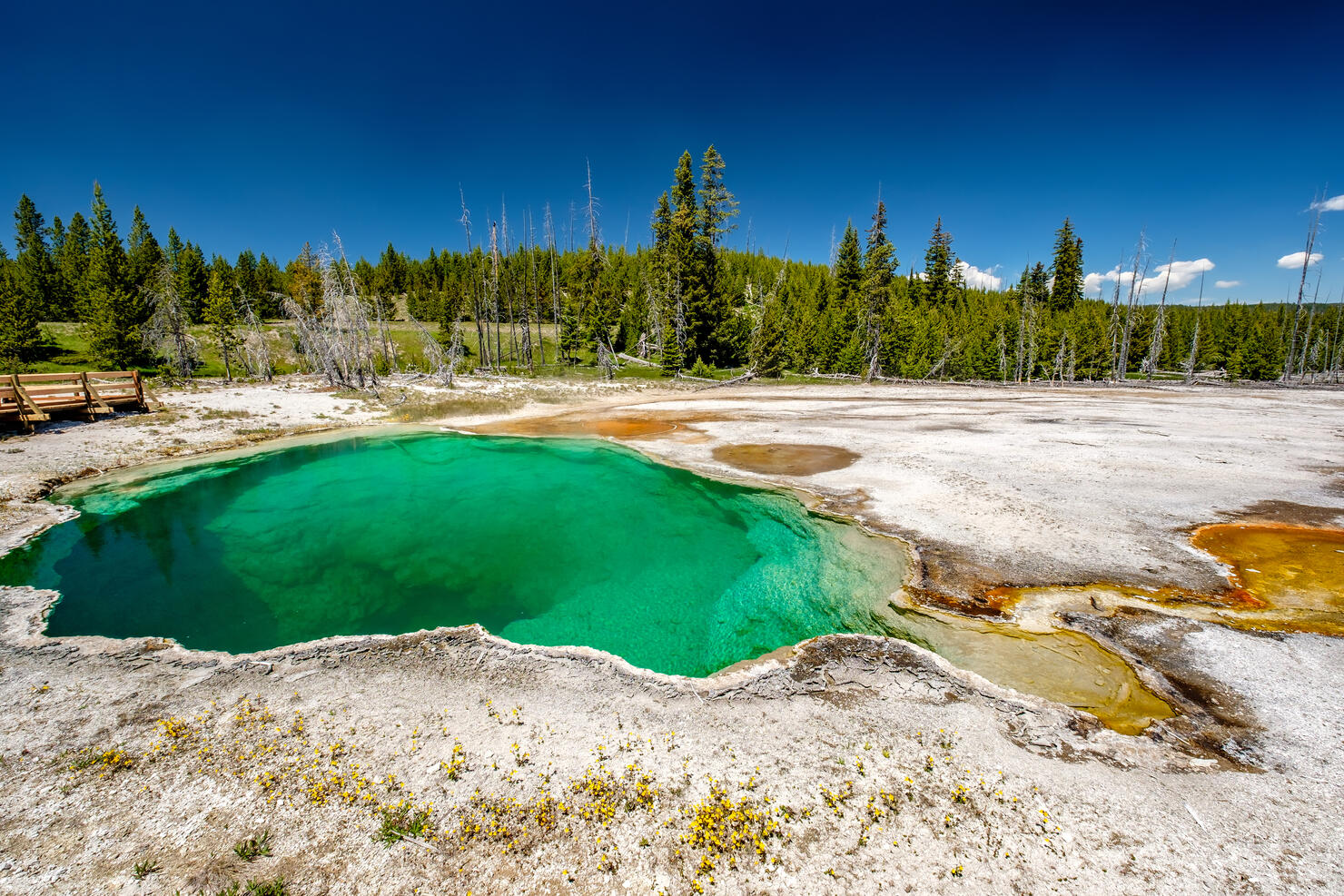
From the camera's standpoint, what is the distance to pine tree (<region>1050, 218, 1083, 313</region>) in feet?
208

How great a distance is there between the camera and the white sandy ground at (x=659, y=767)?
3711 mm

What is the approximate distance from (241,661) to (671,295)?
1552 inches

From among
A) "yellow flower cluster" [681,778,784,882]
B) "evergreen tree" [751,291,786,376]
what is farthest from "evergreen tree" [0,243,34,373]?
"yellow flower cluster" [681,778,784,882]

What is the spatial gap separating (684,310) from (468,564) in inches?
1392

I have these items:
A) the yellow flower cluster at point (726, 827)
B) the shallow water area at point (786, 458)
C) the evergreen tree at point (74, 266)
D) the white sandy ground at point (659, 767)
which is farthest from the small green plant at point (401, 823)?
the evergreen tree at point (74, 266)

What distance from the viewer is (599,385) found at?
37125 mm

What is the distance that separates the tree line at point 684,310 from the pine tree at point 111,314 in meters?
0.14

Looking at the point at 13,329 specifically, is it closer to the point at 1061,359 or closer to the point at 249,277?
the point at 249,277

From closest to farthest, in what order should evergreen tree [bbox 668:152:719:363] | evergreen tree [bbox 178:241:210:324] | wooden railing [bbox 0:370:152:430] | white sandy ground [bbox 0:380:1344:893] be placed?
white sandy ground [bbox 0:380:1344:893] → wooden railing [bbox 0:370:152:430] → evergreen tree [bbox 668:152:719:363] → evergreen tree [bbox 178:241:210:324]

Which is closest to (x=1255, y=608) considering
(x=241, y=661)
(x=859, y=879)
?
(x=859, y=879)

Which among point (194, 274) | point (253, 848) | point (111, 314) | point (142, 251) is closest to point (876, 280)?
point (253, 848)

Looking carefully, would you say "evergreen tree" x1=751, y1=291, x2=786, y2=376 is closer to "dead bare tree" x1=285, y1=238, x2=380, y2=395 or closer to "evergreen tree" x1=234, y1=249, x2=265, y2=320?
"dead bare tree" x1=285, y1=238, x2=380, y2=395

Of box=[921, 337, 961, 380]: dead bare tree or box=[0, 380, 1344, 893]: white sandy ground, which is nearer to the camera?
box=[0, 380, 1344, 893]: white sandy ground

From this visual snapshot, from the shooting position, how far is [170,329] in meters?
33.5
